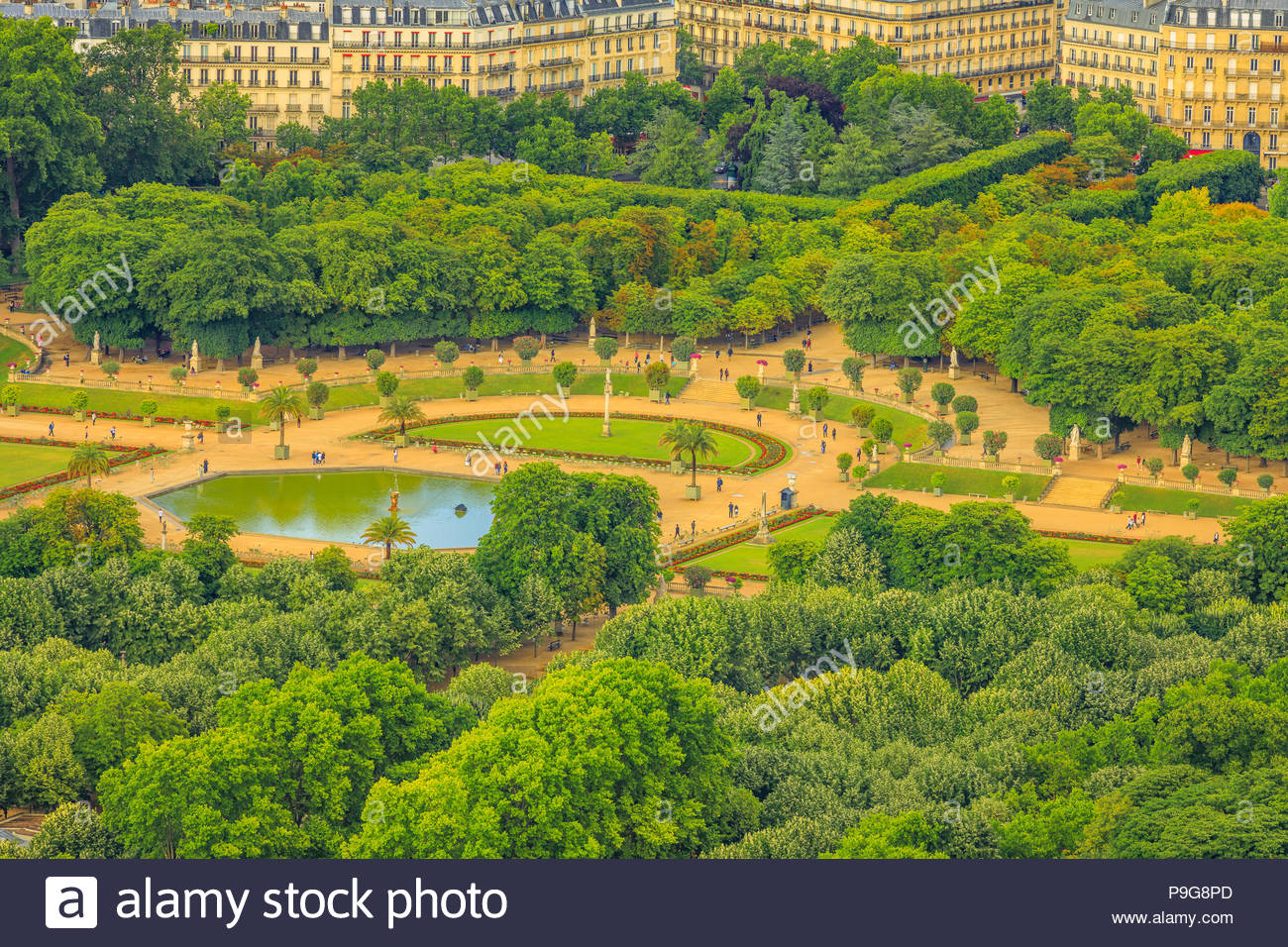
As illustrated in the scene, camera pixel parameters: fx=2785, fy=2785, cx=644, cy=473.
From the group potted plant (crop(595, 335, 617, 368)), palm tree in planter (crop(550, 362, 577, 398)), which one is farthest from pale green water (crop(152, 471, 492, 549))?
potted plant (crop(595, 335, 617, 368))

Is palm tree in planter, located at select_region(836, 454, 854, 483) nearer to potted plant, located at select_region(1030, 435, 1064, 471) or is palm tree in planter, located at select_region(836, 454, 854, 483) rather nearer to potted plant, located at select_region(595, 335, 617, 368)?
potted plant, located at select_region(1030, 435, 1064, 471)

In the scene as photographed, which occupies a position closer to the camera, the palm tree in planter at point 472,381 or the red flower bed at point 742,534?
the red flower bed at point 742,534

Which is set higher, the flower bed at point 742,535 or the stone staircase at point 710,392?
the stone staircase at point 710,392

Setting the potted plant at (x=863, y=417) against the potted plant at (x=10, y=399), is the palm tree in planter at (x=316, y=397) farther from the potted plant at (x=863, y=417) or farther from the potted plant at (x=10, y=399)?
the potted plant at (x=863, y=417)

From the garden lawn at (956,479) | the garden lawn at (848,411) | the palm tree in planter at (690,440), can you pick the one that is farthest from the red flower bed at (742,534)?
the garden lawn at (848,411)

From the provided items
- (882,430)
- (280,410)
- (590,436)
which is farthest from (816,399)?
(280,410)

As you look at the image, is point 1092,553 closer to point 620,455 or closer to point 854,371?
point 620,455

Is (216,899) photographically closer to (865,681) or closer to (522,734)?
(522,734)
